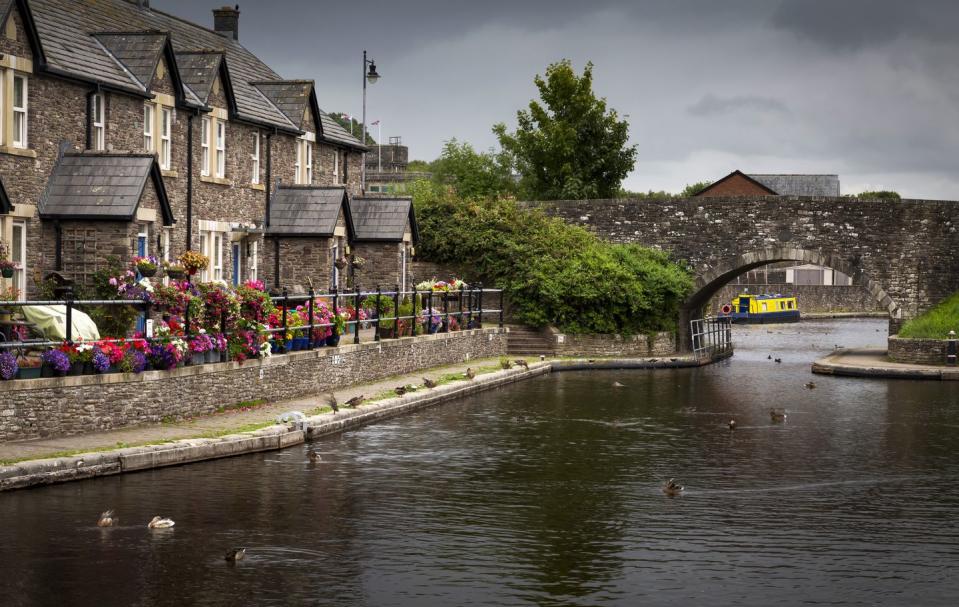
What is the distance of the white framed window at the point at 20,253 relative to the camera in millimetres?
22734

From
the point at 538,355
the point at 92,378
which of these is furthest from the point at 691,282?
the point at 92,378

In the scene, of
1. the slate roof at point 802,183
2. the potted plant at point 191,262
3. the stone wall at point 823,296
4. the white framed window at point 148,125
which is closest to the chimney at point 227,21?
the white framed window at point 148,125

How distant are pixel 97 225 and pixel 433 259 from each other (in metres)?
20.3

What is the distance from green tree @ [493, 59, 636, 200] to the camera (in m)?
55.5

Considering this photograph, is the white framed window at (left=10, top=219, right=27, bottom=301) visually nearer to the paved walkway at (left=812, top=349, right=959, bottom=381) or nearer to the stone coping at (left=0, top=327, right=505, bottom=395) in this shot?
the stone coping at (left=0, top=327, right=505, bottom=395)

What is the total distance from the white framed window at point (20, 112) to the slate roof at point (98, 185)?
1053mm

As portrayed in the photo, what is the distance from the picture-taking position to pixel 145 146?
26.6 m

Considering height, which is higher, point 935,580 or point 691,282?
point 691,282

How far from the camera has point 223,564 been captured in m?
11.9

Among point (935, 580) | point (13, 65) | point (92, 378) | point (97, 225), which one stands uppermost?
point (13, 65)

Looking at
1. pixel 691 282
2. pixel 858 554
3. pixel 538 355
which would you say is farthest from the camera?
pixel 691 282

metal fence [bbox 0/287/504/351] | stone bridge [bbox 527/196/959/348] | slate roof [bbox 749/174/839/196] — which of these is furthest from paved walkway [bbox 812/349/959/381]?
slate roof [bbox 749/174/839/196]

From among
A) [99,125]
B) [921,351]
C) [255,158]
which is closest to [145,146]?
[99,125]

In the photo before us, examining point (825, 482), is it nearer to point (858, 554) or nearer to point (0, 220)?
point (858, 554)
